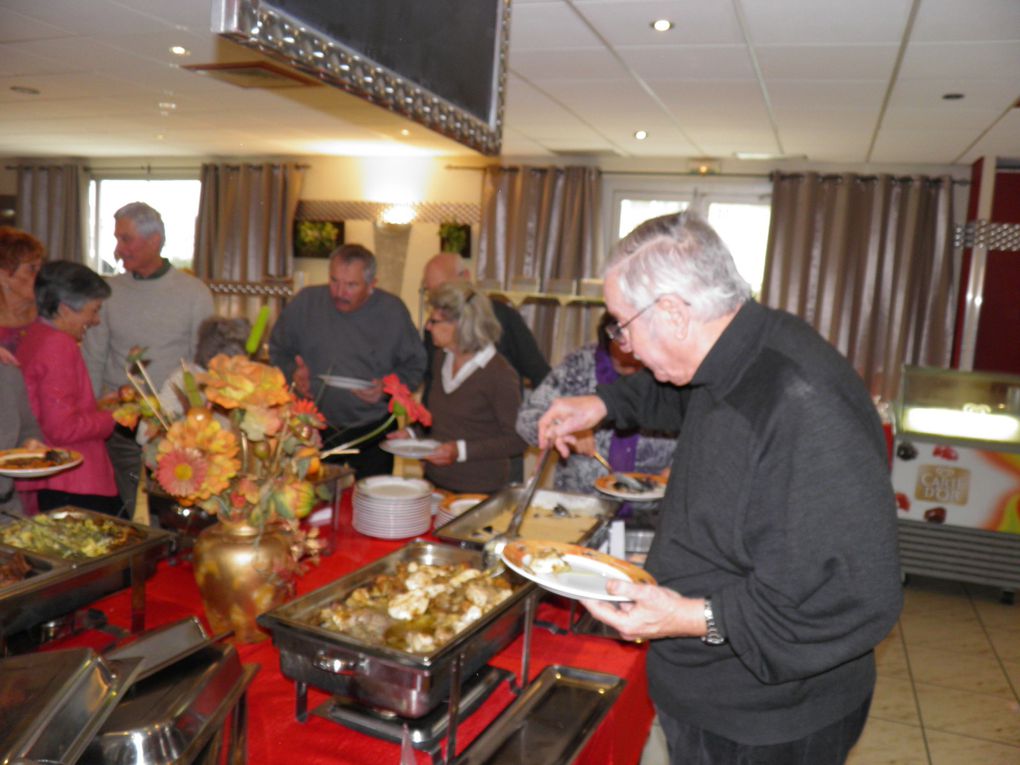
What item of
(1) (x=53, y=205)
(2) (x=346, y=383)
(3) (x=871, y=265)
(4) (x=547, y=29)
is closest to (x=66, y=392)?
(2) (x=346, y=383)

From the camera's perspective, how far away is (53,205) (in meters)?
6.23

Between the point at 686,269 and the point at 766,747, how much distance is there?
79 cm

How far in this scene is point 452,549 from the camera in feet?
5.81

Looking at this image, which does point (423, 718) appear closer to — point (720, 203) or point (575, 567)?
point (575, 567)

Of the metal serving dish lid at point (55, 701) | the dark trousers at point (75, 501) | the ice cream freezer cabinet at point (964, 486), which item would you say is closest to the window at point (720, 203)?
the ice cream freezer cabinet at point (964, 486)

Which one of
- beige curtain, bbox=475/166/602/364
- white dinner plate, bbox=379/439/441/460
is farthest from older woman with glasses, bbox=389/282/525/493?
beige curtain, bbox=475/166/602/364

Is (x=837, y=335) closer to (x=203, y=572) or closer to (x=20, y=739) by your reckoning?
(x=203, y=572)

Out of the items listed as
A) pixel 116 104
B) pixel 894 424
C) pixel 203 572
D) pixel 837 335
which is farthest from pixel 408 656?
pixel 837 335

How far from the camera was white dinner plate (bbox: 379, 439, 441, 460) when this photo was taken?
2639 mm

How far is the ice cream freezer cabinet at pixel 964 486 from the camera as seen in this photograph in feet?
13.6

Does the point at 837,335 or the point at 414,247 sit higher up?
the point at 414,247

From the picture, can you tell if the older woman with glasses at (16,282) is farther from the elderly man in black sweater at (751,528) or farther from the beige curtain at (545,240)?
the beige curtain at (545,240)

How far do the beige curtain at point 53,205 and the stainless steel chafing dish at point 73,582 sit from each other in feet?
13.8

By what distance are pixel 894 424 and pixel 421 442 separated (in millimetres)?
2996
